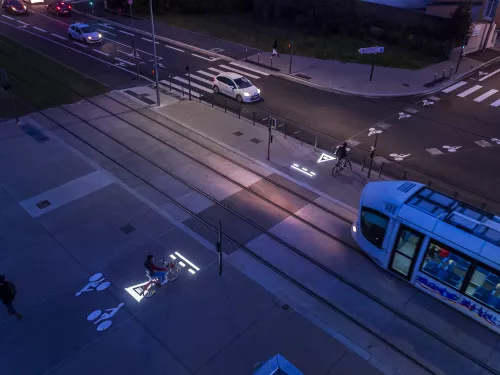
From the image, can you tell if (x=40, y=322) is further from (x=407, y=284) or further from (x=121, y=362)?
(x=407, y=284)

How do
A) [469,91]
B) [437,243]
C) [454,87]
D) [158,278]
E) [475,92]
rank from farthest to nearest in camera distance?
1. [454,87]
2. [469,91]
3. [475,92]
4. [158,278]
5. [437,243]

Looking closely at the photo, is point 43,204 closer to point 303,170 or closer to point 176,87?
point 303,170

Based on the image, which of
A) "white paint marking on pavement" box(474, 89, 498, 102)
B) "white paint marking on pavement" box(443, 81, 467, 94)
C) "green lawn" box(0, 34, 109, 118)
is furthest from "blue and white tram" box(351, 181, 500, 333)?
"green lawn" box(0, 34, 109, 118)

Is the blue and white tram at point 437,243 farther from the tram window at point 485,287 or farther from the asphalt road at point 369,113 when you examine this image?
the asphalt road at point 369,113

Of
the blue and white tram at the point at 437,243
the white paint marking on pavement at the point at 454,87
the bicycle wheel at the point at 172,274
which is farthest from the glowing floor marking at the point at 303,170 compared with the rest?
the white paint marking on pavement at the point at 454,87

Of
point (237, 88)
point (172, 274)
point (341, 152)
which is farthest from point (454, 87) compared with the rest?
point (172, 274)
